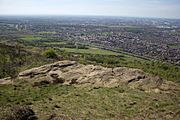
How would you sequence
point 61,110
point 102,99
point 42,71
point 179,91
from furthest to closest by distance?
point 42,71, point 179,91, point 102,99, point 61,110

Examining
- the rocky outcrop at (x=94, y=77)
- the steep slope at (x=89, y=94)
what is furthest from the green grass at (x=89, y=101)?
the rocky outcrop at (x=94, y=77)

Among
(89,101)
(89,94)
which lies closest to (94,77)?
(89,94)

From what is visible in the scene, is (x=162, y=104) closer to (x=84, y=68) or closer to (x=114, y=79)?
(x=114, y=79)

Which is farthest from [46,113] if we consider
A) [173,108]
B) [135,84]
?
[135,84]

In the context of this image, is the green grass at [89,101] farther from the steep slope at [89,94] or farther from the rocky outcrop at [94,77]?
the rocky outcrop at [94,77]

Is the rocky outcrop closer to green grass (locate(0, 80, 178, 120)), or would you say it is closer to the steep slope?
the steep slope
